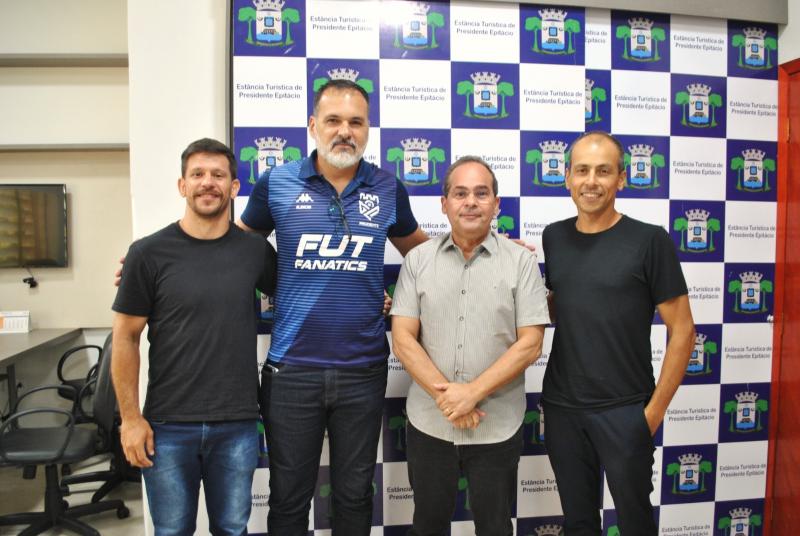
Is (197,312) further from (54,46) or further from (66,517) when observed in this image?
(54,46)

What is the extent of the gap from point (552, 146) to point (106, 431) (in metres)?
2.94

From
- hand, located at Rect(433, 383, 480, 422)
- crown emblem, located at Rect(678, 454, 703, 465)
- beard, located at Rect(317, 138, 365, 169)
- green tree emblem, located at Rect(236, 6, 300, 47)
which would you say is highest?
green tree emblem, located at Rect(236, 6, 300, 47)

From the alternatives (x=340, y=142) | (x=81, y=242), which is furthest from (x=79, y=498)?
(x=340, y=142)

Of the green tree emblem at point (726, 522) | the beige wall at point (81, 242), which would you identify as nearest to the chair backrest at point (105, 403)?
the beige wall at point (81, 242)

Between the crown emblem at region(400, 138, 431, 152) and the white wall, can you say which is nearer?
the crown emblem at region(400, 138, 431, 152)

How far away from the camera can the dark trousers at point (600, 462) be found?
1.58m

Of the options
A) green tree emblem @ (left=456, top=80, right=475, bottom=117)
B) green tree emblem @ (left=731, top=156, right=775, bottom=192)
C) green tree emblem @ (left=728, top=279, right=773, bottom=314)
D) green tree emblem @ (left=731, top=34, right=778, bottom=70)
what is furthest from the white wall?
green tree emblem @ (left=456, top=80, right=475, bottom=117)

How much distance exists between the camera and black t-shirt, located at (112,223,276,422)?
58.6 inches

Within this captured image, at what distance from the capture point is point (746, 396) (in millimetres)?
2430

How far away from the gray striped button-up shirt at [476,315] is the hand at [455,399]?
2.7 inches

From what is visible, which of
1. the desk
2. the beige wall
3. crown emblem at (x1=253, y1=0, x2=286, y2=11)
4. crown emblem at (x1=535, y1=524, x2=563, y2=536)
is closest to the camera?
crown emblem at (x1=253, y1=0, x2=286, y2=11)

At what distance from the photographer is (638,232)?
1.60m

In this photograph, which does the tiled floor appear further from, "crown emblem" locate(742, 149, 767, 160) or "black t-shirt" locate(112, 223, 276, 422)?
"crown emblem" locate(742, 149, 767, 160)

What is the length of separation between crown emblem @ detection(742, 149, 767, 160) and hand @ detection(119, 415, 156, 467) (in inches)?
117
